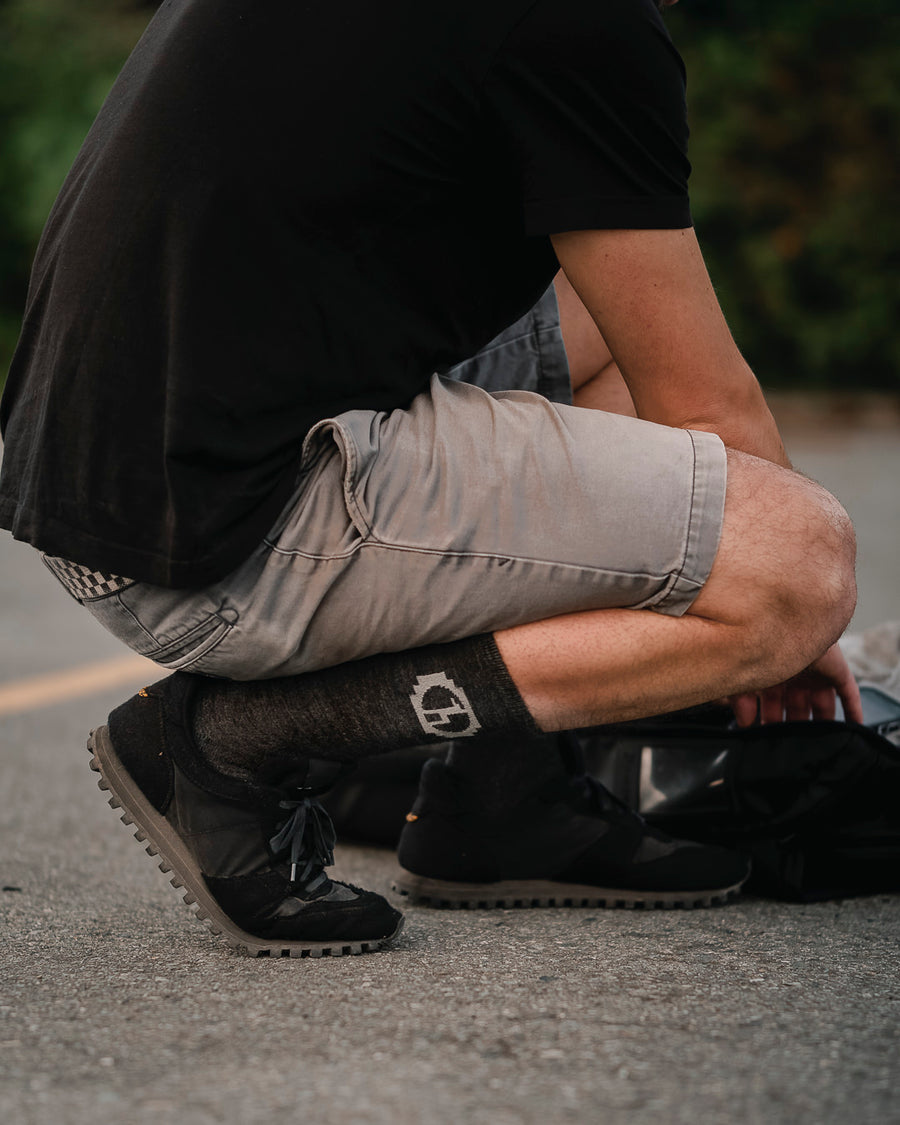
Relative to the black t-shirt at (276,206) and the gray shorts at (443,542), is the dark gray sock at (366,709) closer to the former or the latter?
the gray shorts at (443,542)

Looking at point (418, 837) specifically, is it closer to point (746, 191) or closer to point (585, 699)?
point (585, 699)

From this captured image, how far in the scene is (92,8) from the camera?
1130 cm

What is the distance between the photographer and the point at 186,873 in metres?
1.54

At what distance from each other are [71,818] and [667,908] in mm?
1148

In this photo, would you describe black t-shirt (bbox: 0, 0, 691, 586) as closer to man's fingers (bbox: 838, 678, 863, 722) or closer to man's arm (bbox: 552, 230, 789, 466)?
man's arm (bbox: 552, 230, 789, 466)

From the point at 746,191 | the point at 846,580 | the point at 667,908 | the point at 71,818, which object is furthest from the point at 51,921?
the point at 746,191

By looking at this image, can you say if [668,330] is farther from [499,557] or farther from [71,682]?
[71,682]

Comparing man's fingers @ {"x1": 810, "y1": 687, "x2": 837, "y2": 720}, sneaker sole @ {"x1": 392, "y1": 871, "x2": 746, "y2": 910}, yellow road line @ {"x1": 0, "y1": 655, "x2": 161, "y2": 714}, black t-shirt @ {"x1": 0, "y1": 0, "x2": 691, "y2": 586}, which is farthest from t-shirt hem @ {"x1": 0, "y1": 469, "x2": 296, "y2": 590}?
yellow road line @ {"x1": 0, "y1": 655, "x2": 161, "y2": 714}

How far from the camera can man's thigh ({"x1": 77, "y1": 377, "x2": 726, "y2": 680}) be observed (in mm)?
1445

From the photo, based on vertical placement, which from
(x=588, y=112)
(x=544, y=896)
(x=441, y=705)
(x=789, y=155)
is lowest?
(x=544, y=896)

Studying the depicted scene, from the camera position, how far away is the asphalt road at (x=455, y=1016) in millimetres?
1100

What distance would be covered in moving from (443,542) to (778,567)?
386mm

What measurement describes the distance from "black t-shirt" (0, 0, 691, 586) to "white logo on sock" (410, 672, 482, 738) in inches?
10.5

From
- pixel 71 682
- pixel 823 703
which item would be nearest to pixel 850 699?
pixel 823 703
